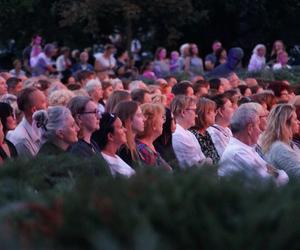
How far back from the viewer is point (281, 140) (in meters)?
9.90

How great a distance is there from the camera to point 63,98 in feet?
38.9

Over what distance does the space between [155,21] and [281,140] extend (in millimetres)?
21504

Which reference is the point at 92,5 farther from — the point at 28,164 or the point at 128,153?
the point at 28,164

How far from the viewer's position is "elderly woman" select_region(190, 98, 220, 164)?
36.7 ft

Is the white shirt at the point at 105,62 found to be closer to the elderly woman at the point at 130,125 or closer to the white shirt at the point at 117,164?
the elderly woman at the point at 130,125

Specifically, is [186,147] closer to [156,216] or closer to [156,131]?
[156,131]

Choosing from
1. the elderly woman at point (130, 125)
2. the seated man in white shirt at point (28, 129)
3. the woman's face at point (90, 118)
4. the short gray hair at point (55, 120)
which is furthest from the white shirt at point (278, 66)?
the short gray hair at point (55, 120)

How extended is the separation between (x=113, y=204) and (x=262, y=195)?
72cm

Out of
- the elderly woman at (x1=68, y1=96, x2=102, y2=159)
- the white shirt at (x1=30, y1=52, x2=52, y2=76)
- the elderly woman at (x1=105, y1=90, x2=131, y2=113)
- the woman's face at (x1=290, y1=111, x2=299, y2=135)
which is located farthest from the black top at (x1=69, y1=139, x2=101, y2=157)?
the white shirt at (x1=30, y1=52, x2=52, y2=76)

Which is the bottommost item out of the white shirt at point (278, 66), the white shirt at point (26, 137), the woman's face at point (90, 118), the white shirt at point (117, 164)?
the white shirt at point (278, 66)

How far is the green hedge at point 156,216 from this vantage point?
12.7ft

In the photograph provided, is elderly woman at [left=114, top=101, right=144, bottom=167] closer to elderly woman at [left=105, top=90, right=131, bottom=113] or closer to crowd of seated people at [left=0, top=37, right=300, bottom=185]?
crowd of seated people at [left=0, top=37, right=300, bottom=185]

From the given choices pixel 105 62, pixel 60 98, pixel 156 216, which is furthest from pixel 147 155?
pixel 105 62

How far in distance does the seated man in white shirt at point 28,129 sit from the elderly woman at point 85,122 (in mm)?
592
